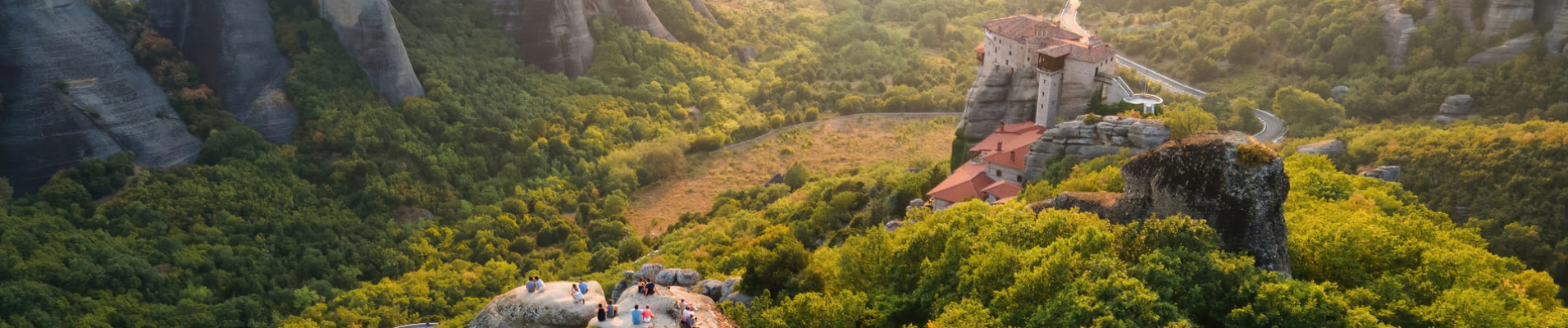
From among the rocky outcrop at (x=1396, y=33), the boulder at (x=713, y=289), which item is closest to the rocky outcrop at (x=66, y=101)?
the boulder at (x=713, y=289)

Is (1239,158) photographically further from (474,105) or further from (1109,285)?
(474,105)

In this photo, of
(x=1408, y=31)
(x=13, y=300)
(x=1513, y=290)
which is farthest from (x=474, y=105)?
(x=1408, y=31)

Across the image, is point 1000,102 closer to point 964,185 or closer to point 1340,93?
point 964,185

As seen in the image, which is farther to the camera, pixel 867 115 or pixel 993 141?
pixel 867 115

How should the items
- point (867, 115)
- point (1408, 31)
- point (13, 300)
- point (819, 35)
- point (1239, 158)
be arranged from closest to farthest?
point (1239, 158) → point (13, 300) → point (1408, 31) → point (867, 115) → point (819, 35)

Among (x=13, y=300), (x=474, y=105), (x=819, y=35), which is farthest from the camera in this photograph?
(x=819, y=35)

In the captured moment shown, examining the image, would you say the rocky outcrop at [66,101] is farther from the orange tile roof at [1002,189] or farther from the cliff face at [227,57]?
the orange tile roof at [1002,189]

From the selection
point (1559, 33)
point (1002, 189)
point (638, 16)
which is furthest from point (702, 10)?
point (1559, 33)
